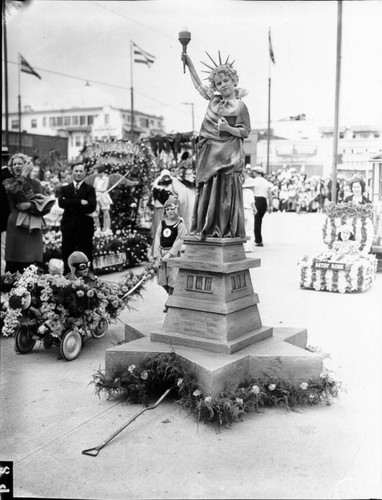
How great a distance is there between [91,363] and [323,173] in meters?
2.33

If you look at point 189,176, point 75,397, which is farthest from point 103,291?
point 189,176

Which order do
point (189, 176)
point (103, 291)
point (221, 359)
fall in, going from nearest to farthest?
point (221, 359)
point (103, 291)
point (189, 176)

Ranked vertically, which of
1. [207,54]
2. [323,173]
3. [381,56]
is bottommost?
[323,173]

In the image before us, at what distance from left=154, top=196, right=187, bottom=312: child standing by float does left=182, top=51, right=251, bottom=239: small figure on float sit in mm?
1627

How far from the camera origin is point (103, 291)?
4695mm

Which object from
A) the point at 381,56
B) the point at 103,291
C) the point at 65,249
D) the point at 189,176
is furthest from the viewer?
the point at 189,176

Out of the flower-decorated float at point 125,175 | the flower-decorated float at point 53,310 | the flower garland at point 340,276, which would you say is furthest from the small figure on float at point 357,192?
the flower-decorated float at point 125,175

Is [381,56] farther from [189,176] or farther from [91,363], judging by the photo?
[189,176]

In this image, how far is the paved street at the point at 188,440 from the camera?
2.50m

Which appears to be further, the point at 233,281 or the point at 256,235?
the point at 256,235

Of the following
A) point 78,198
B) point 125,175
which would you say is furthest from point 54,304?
point 125,175

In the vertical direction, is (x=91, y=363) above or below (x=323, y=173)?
below

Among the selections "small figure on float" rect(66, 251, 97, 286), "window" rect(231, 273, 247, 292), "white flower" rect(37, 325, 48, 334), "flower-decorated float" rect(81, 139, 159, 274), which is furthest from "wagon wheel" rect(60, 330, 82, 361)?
"flower-decorated float" rect(81, 139, 159, 274)

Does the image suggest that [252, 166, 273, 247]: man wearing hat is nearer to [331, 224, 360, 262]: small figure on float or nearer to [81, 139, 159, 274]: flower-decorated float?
[81, 139, 159, 274]: flower-decorated float
